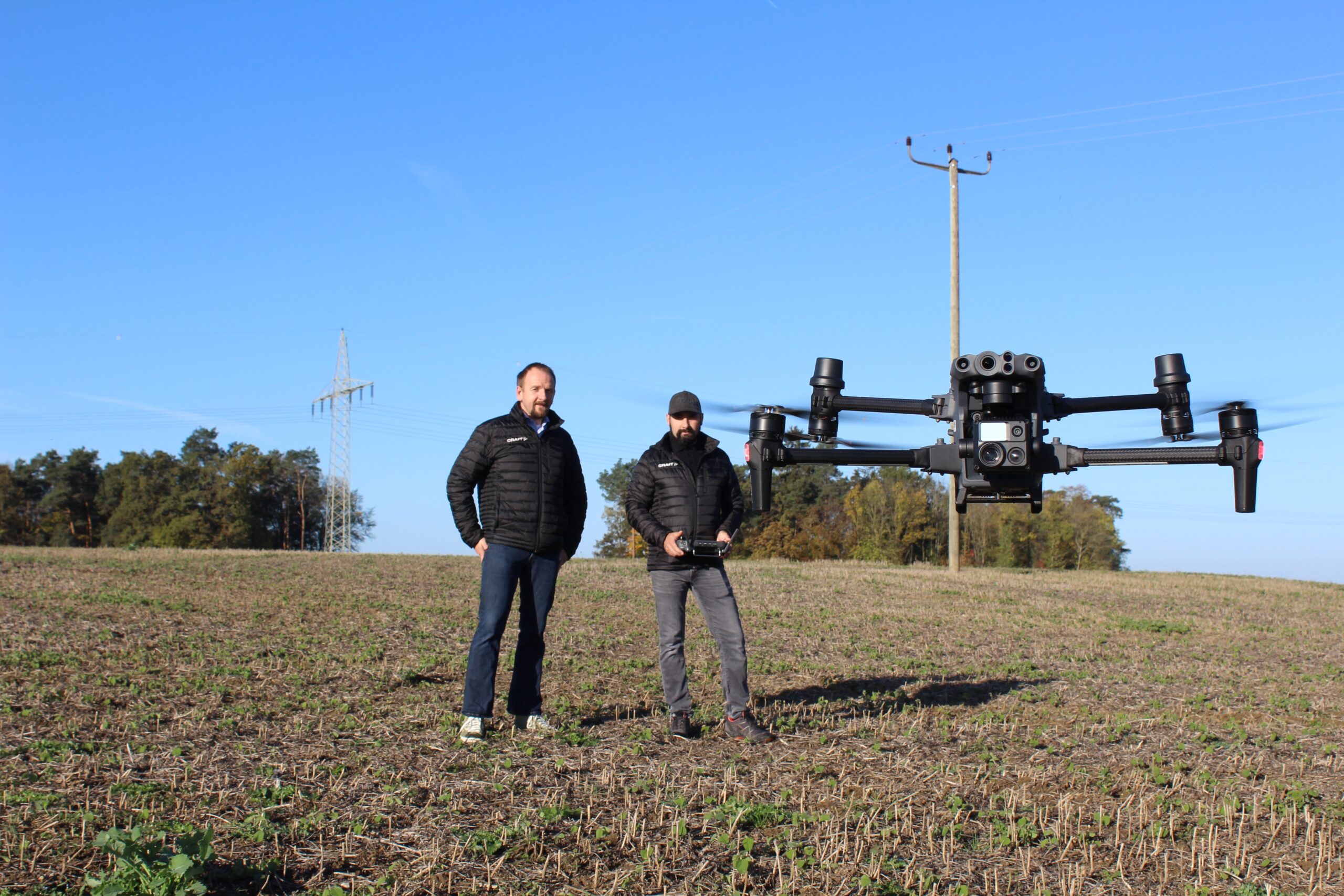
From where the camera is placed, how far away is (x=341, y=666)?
966 cm

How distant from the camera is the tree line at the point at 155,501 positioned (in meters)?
72.8

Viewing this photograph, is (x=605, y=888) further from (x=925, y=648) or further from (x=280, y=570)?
(x=280, y=570)

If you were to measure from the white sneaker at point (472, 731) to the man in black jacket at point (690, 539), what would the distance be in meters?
1.27

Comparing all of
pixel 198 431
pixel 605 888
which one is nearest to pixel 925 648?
pixel 605 888

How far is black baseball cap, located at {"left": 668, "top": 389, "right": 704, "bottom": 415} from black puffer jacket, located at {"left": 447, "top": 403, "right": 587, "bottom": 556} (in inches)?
33.8

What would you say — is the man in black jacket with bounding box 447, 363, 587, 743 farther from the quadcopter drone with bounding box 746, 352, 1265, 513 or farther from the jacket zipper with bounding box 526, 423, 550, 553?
the quadcopter drone with bounding box 746, 352, 1265, 513

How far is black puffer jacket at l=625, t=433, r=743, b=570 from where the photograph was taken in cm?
728

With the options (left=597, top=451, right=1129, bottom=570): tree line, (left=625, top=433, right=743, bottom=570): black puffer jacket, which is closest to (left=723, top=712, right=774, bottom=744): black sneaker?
(left=625, top=433, right=743, bottom=570): black puffer jacket

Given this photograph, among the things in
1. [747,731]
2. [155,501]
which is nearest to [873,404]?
[747,731]

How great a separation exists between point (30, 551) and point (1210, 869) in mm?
25345

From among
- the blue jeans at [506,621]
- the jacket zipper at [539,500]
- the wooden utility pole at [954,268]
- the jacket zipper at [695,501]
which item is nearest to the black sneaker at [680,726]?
the blue jeans at [506,621]

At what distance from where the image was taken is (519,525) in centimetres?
699

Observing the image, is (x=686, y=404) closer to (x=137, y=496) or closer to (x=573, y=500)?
(x=573, y=500)

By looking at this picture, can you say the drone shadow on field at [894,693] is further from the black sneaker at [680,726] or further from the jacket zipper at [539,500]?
the jacket zipper at [539,500]
